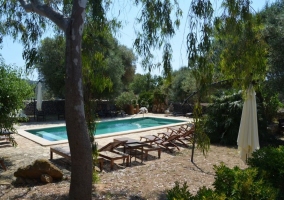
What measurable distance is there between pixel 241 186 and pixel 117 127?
17689mm

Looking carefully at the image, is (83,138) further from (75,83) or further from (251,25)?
(251,25)

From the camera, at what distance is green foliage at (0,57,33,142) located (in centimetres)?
856

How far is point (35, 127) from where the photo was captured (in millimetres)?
17891

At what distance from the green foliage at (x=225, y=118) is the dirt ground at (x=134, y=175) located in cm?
99

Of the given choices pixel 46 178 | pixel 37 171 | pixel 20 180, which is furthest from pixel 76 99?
pixel 20 180

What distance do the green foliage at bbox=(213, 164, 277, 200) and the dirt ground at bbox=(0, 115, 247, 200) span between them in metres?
2.29

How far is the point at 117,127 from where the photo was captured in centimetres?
2116

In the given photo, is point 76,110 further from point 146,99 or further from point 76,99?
point 146,99

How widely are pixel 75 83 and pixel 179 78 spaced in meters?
23.7

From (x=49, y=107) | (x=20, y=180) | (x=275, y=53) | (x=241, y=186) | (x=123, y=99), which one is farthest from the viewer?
(x=123, y=99)

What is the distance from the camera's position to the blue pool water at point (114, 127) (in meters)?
17.0

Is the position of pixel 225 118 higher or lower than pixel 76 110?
lower

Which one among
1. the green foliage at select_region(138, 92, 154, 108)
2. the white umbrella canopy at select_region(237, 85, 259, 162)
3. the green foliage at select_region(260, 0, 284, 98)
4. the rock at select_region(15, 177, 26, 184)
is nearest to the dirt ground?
the rock at select_region(15, 177, 26, 184)

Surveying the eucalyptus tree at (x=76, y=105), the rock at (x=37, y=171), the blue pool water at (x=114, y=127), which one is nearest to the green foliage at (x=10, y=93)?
the rock at (x=37, y=171)
